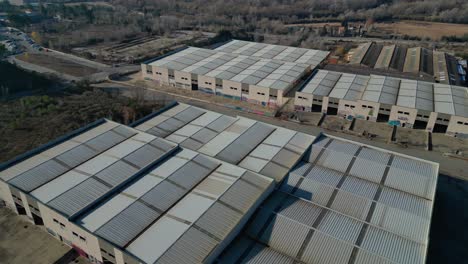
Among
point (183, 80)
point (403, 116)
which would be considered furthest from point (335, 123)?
point (183, 80)

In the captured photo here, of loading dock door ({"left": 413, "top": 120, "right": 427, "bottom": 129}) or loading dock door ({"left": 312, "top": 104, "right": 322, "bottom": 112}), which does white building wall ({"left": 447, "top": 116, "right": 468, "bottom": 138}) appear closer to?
loading dock door ({"left": 413, "top": 120, "right": 427, "bottom": 129})

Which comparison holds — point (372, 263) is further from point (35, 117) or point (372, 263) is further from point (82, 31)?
point (82, 31)

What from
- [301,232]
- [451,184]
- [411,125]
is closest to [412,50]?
[411,125]

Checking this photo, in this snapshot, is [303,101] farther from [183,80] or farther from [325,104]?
[183,80]

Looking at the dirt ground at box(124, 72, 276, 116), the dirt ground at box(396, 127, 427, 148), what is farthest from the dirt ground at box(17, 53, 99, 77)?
the dirt ground at box(396, 127, 427, 148)

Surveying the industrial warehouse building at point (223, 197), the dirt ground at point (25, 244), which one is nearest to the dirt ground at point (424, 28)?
the industrial warehouse building at point (223, 197)

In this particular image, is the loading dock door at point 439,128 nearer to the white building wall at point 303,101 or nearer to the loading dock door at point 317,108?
the loading dock door at point 317,108
